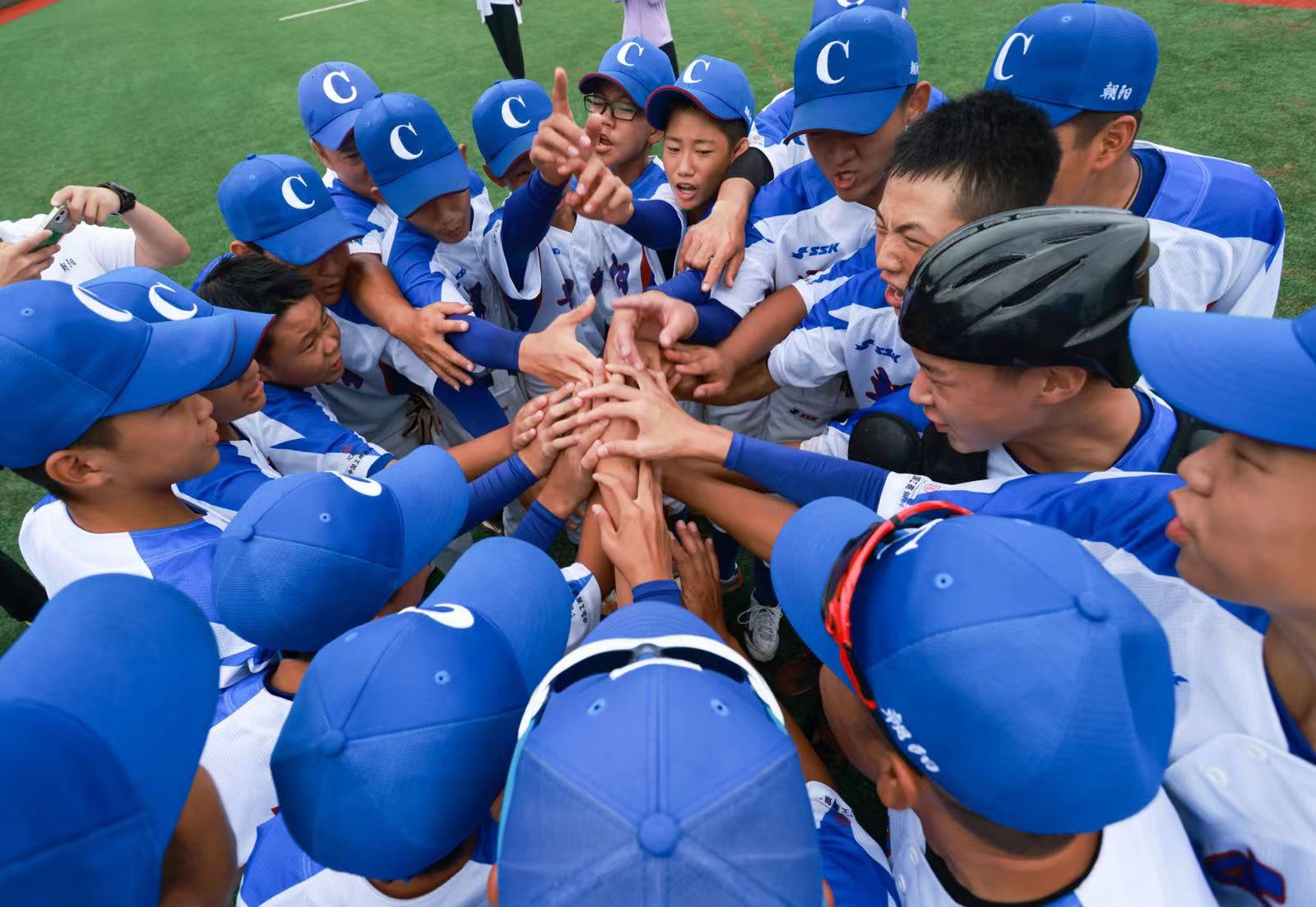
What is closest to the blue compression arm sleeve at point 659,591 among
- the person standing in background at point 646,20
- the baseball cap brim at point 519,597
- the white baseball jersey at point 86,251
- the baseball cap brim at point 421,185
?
the baseball cap brim at point 519,597

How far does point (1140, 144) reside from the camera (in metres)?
2.74

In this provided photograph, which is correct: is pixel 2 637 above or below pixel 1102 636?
below

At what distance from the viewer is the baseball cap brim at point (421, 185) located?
2.83 m

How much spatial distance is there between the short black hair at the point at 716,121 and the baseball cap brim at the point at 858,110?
27.3 inches

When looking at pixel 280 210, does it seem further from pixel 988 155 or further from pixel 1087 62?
pixel 1087 62

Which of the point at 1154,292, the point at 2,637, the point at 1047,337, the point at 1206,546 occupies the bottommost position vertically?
the point at 2,637

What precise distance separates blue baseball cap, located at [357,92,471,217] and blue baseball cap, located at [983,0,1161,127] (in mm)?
2157

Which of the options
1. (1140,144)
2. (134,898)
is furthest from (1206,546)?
(1140,144)

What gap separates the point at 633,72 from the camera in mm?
3273

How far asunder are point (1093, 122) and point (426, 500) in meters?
2.46

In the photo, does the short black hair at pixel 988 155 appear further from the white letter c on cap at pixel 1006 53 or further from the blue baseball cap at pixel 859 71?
the white letter c on cap at pixel 1006 53

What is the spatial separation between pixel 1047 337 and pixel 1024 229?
9.0 inches

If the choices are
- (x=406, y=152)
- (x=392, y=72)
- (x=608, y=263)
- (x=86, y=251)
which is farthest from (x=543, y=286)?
(x=392, y=72)

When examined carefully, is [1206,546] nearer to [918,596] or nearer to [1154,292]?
[918,596]
